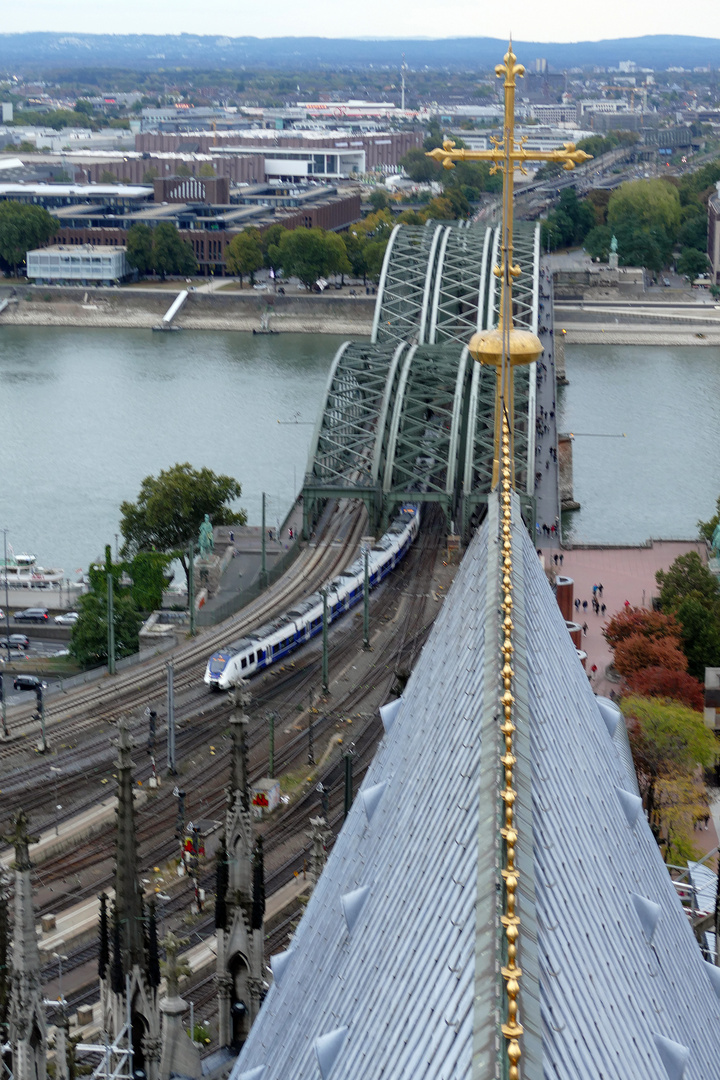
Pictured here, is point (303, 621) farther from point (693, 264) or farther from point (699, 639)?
point (693, 264)

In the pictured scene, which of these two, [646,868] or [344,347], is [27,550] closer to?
[344,347]

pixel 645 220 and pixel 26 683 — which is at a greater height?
pixel 645 220

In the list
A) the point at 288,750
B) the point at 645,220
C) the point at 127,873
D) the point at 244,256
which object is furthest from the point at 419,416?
the point at 645,220

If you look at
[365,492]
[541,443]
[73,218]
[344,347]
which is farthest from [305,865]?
[73,218]

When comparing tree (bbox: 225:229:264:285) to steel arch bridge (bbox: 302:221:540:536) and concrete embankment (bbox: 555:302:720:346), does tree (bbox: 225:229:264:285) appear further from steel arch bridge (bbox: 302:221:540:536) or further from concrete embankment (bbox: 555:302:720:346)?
steel arch bridge (bbox: 302:221:540:536)

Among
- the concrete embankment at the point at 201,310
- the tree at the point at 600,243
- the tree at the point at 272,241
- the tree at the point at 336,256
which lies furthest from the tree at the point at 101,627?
the tree at the point at 600,243

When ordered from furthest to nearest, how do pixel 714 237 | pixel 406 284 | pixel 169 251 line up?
pixel 714 237 < pixel 169 251 < pixel 406 284
